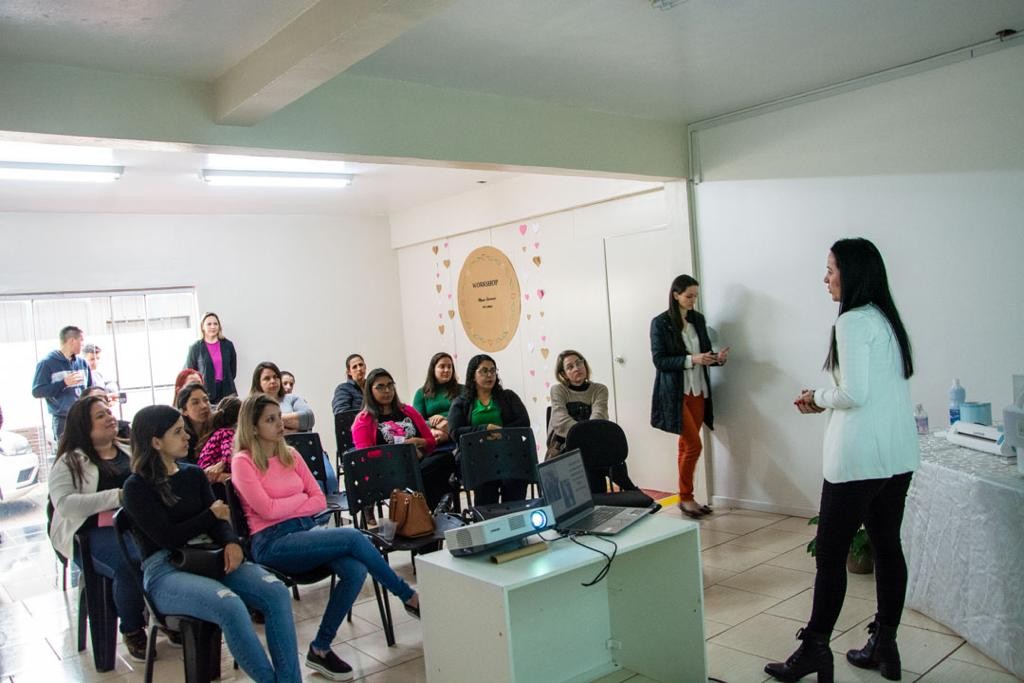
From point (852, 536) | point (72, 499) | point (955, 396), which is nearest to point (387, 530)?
point (72, 499)

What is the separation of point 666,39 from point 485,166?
1.33m

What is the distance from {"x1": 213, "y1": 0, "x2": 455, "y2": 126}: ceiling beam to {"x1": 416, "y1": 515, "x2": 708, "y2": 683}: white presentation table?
1793 millimetres

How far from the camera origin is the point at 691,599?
3.06m

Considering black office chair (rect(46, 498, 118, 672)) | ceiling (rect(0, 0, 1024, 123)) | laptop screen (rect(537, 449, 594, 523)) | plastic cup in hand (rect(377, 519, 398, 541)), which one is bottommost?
black office chair (rect(46, 498, 118, 672))

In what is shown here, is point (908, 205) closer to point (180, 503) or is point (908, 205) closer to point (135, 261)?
point (180, 503)

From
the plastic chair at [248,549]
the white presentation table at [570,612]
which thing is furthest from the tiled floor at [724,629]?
the plastic chair at [248,549]

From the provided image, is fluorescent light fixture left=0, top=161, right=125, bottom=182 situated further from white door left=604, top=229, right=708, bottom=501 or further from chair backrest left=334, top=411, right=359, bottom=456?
white door left=604, top=229, right=708, bottom=501

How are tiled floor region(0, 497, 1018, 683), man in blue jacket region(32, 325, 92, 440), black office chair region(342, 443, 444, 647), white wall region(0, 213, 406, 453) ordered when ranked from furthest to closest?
1. white wall region(0, 213, 406, 453)
2. man in blue jacket region(32, 325, 92, 440)
3. black office chair region(342, 443, 444, 647)
4. tiled floor region(0, 497, 1018, 683)

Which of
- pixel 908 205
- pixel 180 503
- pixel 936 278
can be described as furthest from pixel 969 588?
pixel 180 503

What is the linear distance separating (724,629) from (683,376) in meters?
→ 2.22

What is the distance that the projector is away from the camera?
2.70 meters

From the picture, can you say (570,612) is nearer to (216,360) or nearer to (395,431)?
(395,431)

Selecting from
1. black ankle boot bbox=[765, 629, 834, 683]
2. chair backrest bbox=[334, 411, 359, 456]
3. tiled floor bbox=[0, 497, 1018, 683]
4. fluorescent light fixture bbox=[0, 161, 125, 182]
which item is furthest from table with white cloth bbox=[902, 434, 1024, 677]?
fluorescent light fixture bbox=[0, 161, 125, 182]

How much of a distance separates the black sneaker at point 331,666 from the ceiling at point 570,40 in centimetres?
238
